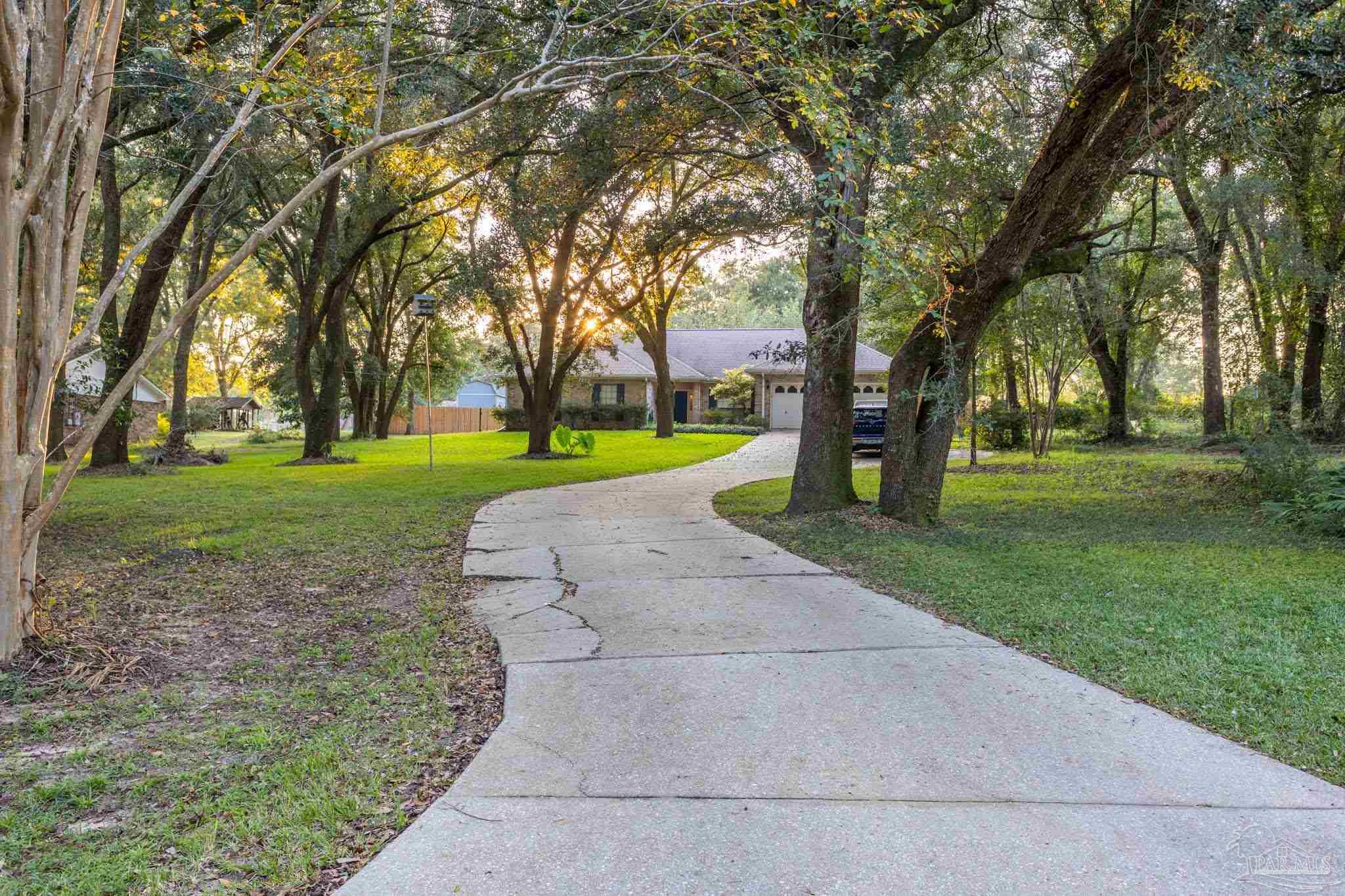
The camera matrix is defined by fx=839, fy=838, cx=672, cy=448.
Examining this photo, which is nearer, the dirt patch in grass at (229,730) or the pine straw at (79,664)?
the dirt patch in grass at (229,730)

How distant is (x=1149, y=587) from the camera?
6047 millimetres

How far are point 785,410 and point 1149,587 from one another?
3199 cm

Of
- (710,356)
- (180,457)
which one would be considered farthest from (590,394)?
(180,457)

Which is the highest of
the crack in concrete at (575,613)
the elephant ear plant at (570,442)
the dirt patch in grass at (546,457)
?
the elephant ear plant at (570,442)

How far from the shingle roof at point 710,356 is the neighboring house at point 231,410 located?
772 inches

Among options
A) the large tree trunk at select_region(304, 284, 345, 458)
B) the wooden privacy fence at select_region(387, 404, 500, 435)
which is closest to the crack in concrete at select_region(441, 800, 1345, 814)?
the large tree trunk at select_region(304, 284, 345, 458)

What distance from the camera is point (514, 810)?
2725mm

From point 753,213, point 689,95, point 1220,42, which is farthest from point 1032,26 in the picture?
point 1220,42

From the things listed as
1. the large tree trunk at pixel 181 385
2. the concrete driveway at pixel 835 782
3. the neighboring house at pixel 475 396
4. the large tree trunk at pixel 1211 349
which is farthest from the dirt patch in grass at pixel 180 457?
the neighboring house at pixel 475 396

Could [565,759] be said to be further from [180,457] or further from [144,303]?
[180,457]

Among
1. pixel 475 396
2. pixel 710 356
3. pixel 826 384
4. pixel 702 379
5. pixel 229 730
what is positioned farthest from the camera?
pixel 475 396

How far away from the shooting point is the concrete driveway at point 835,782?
2.34 m

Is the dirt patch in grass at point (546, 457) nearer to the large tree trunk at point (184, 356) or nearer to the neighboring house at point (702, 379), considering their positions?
the large tree trunk at point (184, 356)

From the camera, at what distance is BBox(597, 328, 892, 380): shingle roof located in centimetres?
3691
